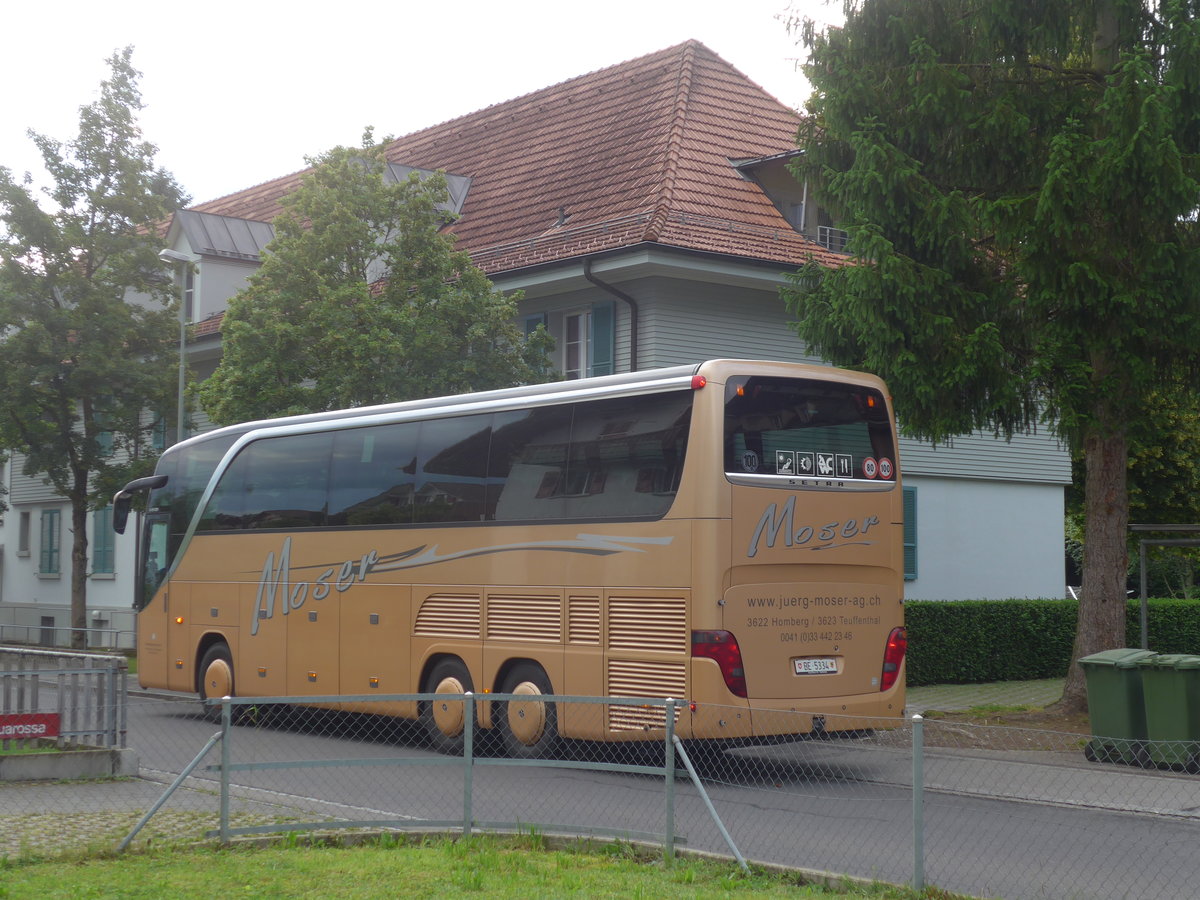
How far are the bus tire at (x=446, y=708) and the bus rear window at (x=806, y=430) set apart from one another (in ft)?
12.6

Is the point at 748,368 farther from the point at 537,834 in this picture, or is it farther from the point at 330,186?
the point at 330,186

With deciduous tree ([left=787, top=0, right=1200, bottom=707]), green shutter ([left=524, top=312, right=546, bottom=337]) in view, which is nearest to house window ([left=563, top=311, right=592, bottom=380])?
green shutter ([left=524, top=312, right=546, bottom=337])

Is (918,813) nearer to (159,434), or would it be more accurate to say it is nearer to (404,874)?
(404,874)

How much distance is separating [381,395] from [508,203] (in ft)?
26.3

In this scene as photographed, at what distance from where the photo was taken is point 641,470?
43.2ft

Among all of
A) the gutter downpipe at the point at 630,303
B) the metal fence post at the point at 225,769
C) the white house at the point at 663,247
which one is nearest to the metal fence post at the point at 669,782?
the metal fence post at the point at 225,769

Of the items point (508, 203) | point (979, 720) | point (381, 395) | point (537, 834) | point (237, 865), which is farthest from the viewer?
point (508, 203)

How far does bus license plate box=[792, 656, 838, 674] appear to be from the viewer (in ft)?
42.8

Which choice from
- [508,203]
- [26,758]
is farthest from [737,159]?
[26,758]

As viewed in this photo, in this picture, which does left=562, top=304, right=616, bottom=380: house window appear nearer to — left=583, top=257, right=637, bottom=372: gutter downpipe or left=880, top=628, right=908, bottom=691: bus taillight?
left=583, top=257, right=637, bottom=372: gutter downpipe

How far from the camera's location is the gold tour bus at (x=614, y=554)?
12.7 meters

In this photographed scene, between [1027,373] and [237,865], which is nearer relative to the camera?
[237,865]

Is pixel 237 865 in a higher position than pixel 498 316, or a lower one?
lower

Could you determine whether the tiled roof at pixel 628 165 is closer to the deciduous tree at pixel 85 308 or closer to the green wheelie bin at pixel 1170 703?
the deciduous tree at pixel 85 308
